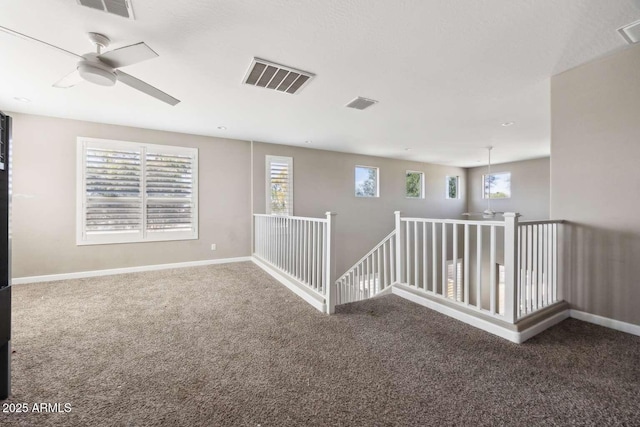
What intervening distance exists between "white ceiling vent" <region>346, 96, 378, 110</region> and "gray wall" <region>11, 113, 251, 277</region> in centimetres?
298

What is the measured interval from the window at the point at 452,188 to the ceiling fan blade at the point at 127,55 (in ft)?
28.3

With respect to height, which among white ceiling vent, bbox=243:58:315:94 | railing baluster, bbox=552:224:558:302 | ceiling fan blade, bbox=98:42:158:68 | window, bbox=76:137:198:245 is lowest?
railing baluster, bbox=552:224:558:302

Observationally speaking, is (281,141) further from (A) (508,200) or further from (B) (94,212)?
(A) (508,200)

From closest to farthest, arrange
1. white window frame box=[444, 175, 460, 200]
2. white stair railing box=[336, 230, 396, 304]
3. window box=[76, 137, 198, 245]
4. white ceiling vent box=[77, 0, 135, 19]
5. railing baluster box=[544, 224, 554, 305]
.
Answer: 1. white ceiling vent box=[77, 0, 135, 19]
2. railing baluster box=[544, 224, 554, 305]
3. white stair railing box=[336, 230, 396, 304]
4. window box=[76, 137, 198, 245]
5. white window frame box=[444, 175, 460, 200]

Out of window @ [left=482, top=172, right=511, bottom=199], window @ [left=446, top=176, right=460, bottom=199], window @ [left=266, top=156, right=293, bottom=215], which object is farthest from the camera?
window @ [left=446, top=176, right=460, bottom=199]

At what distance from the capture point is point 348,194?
665 cm

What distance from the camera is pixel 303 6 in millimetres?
1815

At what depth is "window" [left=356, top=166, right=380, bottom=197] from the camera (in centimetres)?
691

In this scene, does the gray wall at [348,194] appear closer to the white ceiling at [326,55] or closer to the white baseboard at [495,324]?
the white ceiling at [326,55]

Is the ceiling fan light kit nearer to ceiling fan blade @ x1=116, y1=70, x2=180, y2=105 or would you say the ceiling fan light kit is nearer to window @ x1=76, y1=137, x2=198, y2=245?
ceiling fan blade @ x1=116, y1=70, x2=180, y2=105

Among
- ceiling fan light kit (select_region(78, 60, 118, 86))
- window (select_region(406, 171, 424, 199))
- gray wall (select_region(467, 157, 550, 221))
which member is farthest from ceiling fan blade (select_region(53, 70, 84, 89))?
gray wall (select_region(467, 157, 550, 221))

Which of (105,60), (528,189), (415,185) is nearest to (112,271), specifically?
(105,60)

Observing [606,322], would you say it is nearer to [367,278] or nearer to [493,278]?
[493,278]

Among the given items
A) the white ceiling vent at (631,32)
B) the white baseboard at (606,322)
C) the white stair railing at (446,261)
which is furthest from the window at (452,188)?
the white ceiling vent at (631,32)
